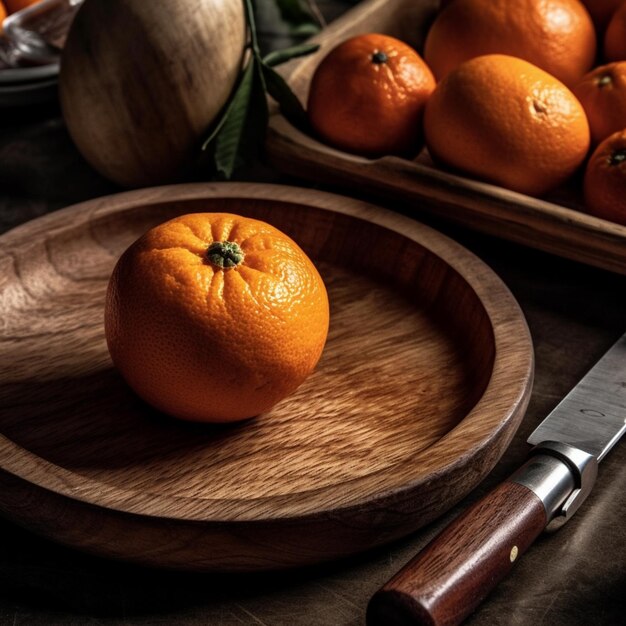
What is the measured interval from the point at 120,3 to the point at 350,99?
0.31 m

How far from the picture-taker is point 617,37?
1212mm

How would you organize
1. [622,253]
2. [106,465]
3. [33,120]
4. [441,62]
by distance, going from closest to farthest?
[106,465], [622,253], [441,62], [33,120]

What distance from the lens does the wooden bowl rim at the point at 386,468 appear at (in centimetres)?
65

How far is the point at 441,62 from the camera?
1.23 metres

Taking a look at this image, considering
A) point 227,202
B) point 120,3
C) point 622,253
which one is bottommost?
point 622,253

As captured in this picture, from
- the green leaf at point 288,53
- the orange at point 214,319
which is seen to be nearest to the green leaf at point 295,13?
the green leaf at point 288,53

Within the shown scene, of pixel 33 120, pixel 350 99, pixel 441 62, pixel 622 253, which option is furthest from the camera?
pixel 33 120

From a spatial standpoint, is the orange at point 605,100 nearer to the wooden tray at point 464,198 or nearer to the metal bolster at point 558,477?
the wooden tray at point 464,198

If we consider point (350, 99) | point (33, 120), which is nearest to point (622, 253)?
point (350, 99)

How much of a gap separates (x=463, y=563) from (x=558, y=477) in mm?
134

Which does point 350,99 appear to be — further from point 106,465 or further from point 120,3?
point 106,465

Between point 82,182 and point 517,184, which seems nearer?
point 517,184

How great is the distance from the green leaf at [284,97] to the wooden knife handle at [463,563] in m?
0.65

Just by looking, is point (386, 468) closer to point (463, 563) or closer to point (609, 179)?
point (463, 563)
